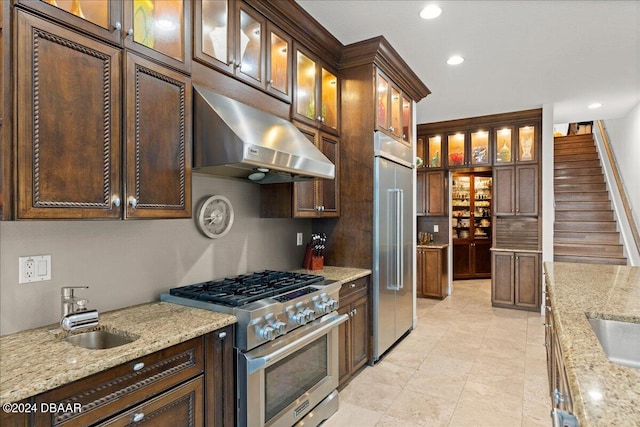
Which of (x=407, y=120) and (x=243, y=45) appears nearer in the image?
(x=243, y=45)

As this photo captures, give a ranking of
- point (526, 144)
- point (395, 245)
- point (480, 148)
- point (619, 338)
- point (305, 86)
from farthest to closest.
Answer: point (480, 148)
point (526, 144)
point (395, 245)
point (305, 86)
point (619, 338)

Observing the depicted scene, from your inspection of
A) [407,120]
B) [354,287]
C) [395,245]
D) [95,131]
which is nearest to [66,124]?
[95,131]

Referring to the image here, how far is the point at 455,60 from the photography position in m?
3.56

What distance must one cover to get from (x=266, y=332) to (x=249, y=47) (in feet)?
5.92

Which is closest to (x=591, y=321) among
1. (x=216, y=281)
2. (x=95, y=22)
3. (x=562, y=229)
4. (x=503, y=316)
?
(x=216, y=281)

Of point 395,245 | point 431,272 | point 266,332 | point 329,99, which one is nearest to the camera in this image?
point 266,332

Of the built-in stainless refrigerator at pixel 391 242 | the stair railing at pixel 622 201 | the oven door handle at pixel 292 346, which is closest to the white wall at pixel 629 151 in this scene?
the stair railing at pixel 622 201

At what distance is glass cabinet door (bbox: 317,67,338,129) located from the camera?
3.23 meters

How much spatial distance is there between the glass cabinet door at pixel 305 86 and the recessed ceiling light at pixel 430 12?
3.07 ft

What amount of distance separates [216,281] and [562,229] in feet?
21.0

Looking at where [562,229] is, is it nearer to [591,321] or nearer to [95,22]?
[591,321]

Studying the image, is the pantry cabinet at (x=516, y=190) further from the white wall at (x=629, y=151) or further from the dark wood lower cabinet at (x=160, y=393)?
the dark wood lower cabinet at (x=160, y=393)

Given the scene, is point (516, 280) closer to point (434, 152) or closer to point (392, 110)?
point (434, 152)

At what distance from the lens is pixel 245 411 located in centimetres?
181
